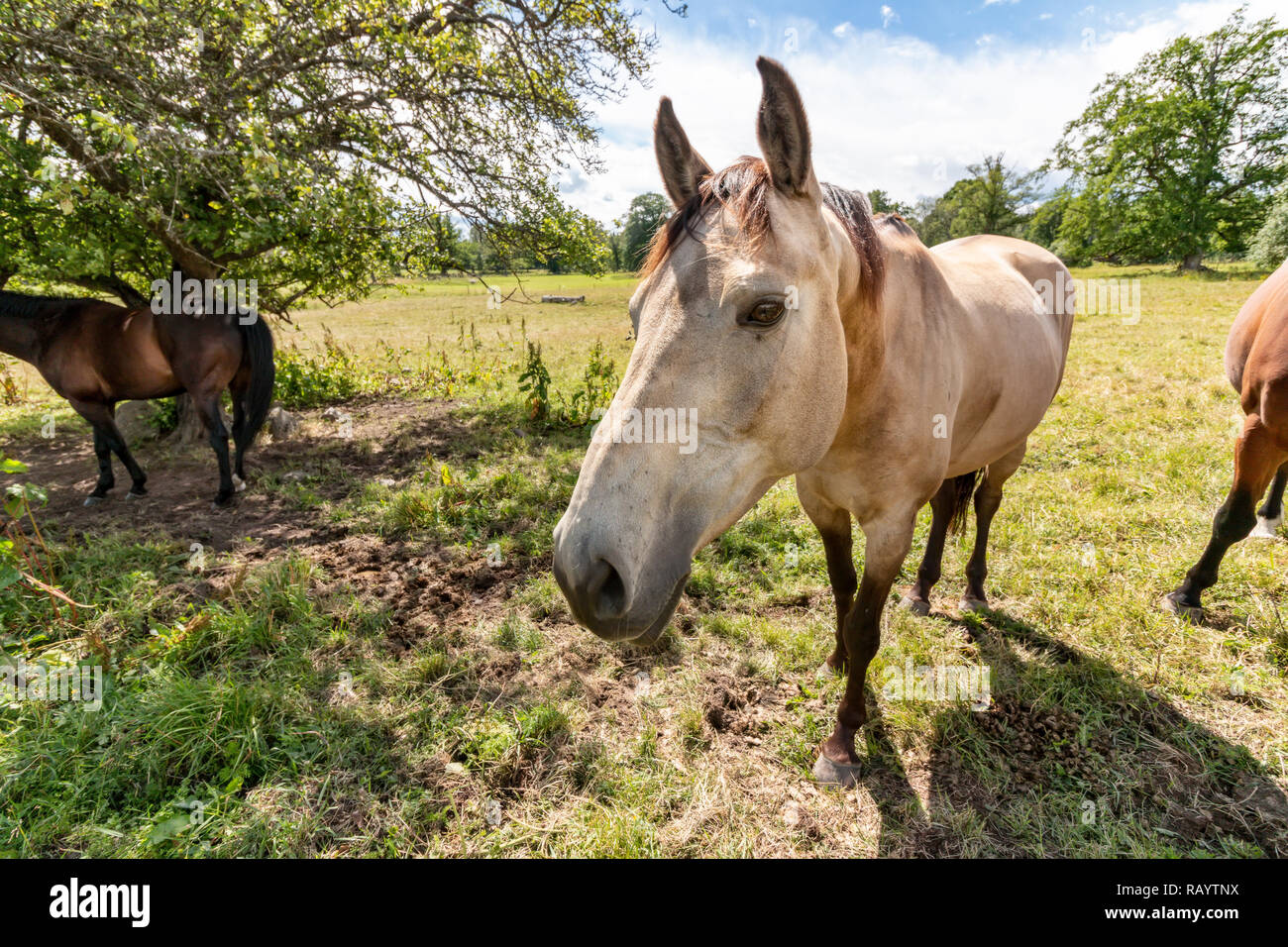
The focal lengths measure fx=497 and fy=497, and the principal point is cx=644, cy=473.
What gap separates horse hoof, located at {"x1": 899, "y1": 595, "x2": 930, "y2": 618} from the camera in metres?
3.69

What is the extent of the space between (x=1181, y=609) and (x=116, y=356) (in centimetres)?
972

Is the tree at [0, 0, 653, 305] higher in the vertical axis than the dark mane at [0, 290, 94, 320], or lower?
higher

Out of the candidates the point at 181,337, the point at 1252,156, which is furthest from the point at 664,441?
the point at 1252,156

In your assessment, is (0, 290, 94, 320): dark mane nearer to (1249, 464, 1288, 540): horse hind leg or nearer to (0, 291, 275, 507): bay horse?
(0, 291, 275, 507): bay horse

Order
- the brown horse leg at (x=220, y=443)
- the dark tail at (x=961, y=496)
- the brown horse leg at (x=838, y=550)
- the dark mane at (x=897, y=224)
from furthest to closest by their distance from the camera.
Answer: the brown horse leg at (x=220, y=443), the dark tail at (x=961, y=496), the brown horse leg at (x=838, y=550), the dark mane at (x=897, y=224)

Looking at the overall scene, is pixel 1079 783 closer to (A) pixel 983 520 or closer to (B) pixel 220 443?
(A) pixel 983 520

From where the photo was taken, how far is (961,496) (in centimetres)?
374

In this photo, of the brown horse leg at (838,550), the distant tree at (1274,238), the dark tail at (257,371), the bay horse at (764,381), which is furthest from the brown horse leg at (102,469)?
the distant tree at (1274,238)

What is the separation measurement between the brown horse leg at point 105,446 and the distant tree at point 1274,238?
42703 mm

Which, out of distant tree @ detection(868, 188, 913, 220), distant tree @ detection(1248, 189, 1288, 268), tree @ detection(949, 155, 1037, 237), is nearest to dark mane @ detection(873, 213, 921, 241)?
distant tree @ detection(868, 188, 913, 220)

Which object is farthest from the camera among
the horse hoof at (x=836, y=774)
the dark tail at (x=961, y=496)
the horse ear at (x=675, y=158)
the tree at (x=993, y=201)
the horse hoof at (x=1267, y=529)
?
the tree at (x=993, y=201)

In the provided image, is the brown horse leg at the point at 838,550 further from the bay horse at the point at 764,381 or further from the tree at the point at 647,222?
the tree at the point at 647,222

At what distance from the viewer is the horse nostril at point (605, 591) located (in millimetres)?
1280

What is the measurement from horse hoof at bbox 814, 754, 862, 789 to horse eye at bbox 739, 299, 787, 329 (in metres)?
2.24
